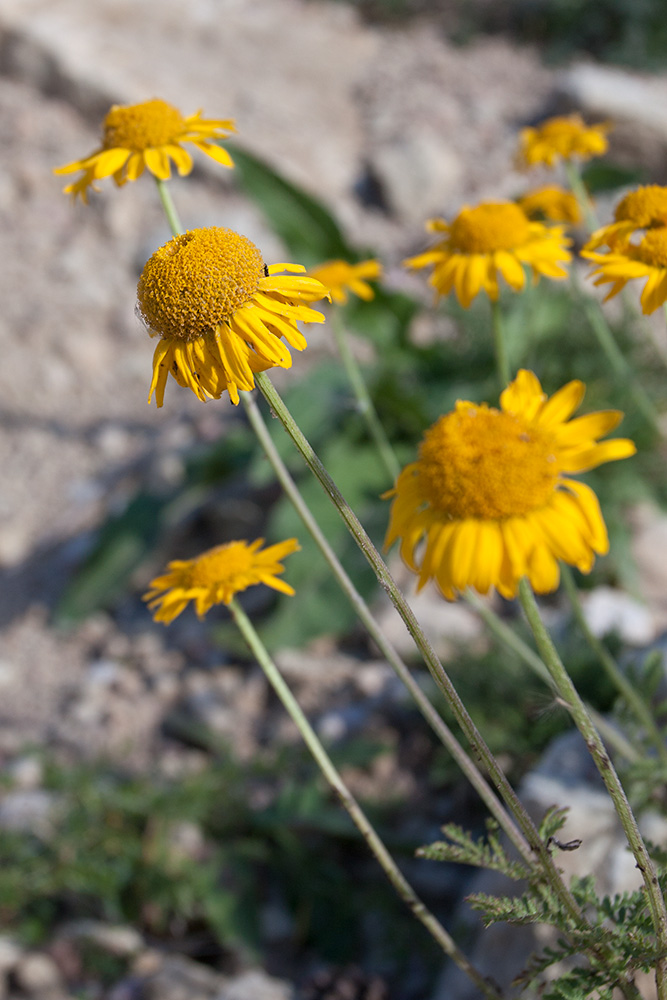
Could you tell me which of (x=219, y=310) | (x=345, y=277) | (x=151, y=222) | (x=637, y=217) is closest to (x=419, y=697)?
(x=219, y=310)

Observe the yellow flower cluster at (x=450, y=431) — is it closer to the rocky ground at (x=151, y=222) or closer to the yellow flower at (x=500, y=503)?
the yellow flower at (x=500, y=503)

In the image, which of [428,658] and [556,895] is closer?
[428,658]

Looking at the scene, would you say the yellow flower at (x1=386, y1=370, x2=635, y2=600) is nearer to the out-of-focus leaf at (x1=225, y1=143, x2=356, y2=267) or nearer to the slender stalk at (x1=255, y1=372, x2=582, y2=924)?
the slender stalk at (x1=255, y1=372, x2=582, y2=924)

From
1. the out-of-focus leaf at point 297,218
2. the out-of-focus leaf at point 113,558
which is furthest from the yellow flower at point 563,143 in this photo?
the out-of-focus leaf at point 113,558

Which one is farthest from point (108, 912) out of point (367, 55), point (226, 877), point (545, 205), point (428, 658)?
point (367, 55)

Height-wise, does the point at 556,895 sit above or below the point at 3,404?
below

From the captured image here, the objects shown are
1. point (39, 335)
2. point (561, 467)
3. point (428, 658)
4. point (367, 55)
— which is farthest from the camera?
point (367, 55)

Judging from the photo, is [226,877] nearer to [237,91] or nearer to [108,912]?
[108,912]

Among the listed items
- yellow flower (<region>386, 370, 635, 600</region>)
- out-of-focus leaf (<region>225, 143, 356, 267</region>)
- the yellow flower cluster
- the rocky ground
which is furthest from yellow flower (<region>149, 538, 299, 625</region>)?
out-of-focus leaf (<region>225, 143, 356, 267</region>)
